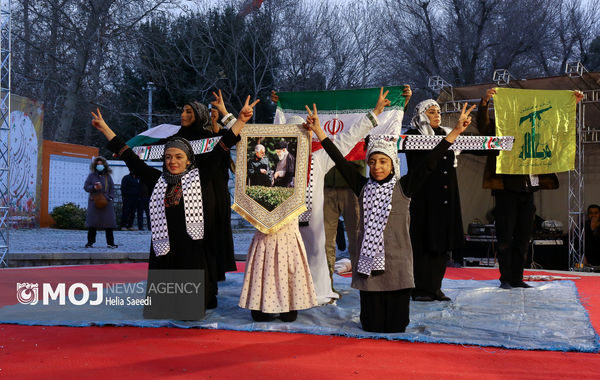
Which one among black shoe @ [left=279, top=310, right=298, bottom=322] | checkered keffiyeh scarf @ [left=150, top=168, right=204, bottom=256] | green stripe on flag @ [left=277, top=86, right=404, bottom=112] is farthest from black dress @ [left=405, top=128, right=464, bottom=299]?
checkered keffiyeh scarf @ [left=150, top=168, right=204, bottom=256]

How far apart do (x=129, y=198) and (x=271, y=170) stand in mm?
12378

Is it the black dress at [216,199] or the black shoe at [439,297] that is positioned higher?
the black dress at [216,199]

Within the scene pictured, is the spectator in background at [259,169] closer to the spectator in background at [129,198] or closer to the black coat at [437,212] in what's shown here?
the black coat at [437,212]

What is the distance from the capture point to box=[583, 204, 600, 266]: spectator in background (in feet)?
32.7

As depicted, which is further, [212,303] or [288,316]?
[212,303]

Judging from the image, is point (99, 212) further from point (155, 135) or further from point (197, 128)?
point (197, 128)

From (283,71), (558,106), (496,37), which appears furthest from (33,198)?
(496,37)

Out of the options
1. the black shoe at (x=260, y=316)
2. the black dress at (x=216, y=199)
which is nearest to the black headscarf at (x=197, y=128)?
the black dress at (x=216, y=199)

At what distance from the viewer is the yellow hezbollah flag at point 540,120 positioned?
857 centimetres

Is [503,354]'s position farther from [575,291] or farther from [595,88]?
[595,88]

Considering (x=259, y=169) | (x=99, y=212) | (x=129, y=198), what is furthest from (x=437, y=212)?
(x=129, y=198)

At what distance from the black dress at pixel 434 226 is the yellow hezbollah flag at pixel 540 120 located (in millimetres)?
2665

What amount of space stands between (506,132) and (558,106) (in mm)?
740

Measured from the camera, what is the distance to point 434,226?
6.11m
